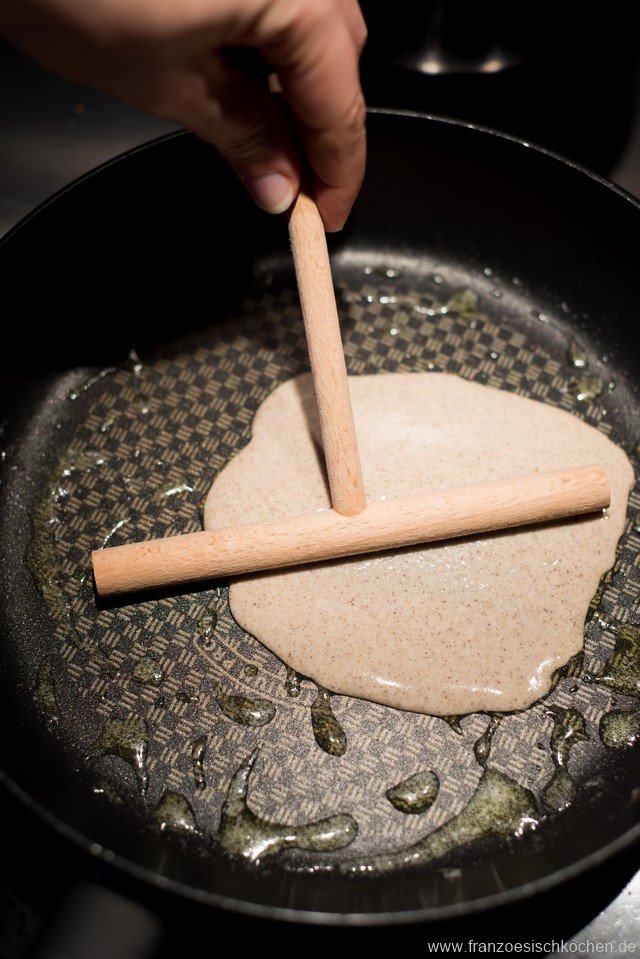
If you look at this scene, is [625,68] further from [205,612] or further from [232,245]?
[205,612]

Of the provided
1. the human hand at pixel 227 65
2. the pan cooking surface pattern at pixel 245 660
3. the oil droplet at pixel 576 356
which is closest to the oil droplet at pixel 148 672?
the pan cooking surface pattern at pixel 245 660

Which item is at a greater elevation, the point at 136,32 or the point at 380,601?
the point at 136,32

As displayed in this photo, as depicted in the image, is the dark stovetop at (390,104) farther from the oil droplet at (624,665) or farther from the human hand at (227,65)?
the oil droplet at (624,665)

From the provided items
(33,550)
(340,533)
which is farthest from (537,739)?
(33,550)

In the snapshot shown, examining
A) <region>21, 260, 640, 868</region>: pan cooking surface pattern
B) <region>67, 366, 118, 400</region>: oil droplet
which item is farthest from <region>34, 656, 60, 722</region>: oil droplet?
<region>67, 366, 118, 400</region>: oil droplet

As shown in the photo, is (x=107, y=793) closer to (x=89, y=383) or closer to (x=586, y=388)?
(x=89, y=383)
